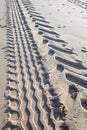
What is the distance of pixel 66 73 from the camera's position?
6359 millimetres

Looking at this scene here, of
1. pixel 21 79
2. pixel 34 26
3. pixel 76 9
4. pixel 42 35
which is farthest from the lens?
pixel 76 9

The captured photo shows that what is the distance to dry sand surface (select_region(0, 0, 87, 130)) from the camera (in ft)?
15.7

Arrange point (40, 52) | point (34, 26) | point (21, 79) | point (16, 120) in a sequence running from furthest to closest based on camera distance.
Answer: point (34, 26), point (40, 52), point (21, 79), point (16, 120)

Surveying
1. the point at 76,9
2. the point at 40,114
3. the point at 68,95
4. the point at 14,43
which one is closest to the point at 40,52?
the point at 14,43

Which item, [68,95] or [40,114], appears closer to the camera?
[40,114]

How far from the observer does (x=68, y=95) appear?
5.49 m

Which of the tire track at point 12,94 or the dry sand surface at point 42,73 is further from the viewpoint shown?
the dry sand surface at point 42,73

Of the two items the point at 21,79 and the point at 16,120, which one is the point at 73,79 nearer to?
the point at 21,79

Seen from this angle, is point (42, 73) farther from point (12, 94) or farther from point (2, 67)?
point (12, 94)

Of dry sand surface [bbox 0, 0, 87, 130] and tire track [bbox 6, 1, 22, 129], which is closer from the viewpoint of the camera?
tire track [bbox 6, 1, 22, 129]

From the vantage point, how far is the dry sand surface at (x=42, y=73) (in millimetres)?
4777

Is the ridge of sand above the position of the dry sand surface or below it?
above

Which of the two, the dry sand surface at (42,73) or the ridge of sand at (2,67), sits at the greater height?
the ridge of sand at (2,67)

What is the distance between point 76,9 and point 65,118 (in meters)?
9.87
